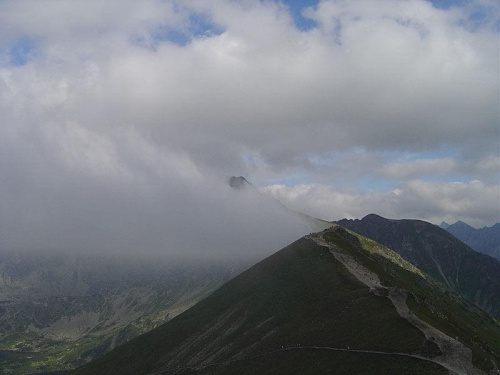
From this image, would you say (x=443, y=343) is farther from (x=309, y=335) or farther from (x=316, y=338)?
(x=309, y=335)

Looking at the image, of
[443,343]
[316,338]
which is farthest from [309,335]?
[443,343]

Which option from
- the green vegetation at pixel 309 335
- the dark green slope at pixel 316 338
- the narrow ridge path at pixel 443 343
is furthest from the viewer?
the green vegetation at pixel 309 335

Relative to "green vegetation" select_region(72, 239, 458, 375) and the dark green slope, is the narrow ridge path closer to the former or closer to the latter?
the dark green slope

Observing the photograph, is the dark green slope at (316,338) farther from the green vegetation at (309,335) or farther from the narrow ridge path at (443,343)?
the narrow ridge path at (443,343)

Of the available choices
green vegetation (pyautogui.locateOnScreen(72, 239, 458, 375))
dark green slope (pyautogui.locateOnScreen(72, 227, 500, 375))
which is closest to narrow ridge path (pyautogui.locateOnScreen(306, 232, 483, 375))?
dark green slope (pyautogui.locateOnScreen(72, 227, 500, 375))

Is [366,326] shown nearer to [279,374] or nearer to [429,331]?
[429,331]

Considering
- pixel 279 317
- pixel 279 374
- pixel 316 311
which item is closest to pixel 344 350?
pixel 279 374

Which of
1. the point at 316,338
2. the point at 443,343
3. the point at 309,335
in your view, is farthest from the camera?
the point at 309,335

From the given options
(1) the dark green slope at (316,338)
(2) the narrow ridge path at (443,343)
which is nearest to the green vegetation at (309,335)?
(1) the dark green slope at (316,338)

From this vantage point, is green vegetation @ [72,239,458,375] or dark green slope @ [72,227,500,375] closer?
dark green slope @ [72,227,500,375]

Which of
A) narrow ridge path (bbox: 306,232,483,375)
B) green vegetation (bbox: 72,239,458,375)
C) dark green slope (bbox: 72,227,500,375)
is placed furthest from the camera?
green vegetation (bbox: 72,239,458,375)

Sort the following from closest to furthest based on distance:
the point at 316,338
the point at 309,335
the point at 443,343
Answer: the point at 443,343
the point at 316,338
the point at 309,335
